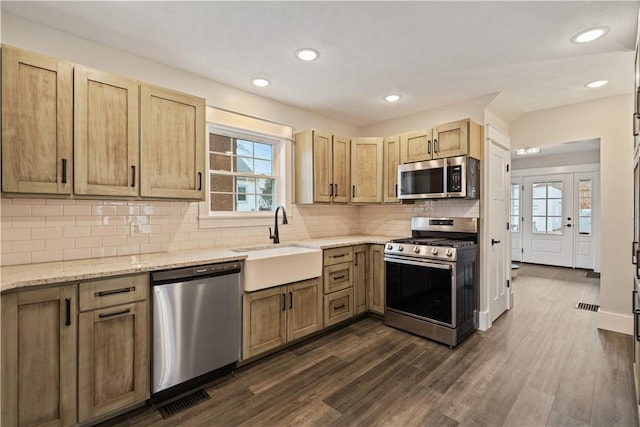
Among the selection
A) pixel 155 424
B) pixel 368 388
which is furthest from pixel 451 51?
pixel 155 424

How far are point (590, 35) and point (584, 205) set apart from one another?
5.51 metres

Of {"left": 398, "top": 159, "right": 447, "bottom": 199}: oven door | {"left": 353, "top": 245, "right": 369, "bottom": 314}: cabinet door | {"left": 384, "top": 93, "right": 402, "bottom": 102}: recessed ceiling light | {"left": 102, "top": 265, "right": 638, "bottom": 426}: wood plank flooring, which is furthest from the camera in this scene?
{"left": 353, "top": 245, "right": 369, "bottom": 314}: cabinet door

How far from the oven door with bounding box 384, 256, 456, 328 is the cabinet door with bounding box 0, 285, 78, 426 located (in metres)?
2.73

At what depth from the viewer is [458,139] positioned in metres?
3.16

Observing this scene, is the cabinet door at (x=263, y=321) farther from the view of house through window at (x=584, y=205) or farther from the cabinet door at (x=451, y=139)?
the view of house through window at (x=584, y=205)

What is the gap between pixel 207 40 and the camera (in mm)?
2234

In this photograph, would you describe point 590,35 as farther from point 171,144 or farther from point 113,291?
point 113,291

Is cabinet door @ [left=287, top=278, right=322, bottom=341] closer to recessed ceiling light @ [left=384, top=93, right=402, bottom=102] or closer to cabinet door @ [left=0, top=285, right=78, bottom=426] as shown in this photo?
cabinet door @ [left=0, top=285, right=78, bottom=426]

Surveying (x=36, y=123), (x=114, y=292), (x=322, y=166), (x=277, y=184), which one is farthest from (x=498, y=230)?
(x=36, y=123)

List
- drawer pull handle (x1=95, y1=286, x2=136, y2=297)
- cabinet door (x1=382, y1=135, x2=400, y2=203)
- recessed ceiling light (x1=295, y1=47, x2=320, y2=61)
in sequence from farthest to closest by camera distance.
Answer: cabinet door (x1=382, y1=135, x2=400, y2=203) < recessed ceiling light (x1=295, y1=47, x2=320, y2=61) < drawer pull handle (x1=95, y1=286, x2=136, y2=297)

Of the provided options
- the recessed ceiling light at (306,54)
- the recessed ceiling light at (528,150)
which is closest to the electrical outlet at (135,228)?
the recessed ceiling light at (306,54)

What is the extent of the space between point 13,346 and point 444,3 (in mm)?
3053

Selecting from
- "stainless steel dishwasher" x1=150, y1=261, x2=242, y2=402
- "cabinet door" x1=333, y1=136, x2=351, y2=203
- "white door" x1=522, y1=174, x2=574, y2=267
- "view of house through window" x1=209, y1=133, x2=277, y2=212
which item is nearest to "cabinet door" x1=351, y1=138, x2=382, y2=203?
"cabinet door" x1=333, y1=136, x2=351, y2=203

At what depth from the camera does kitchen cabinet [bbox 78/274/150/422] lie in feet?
5.65
